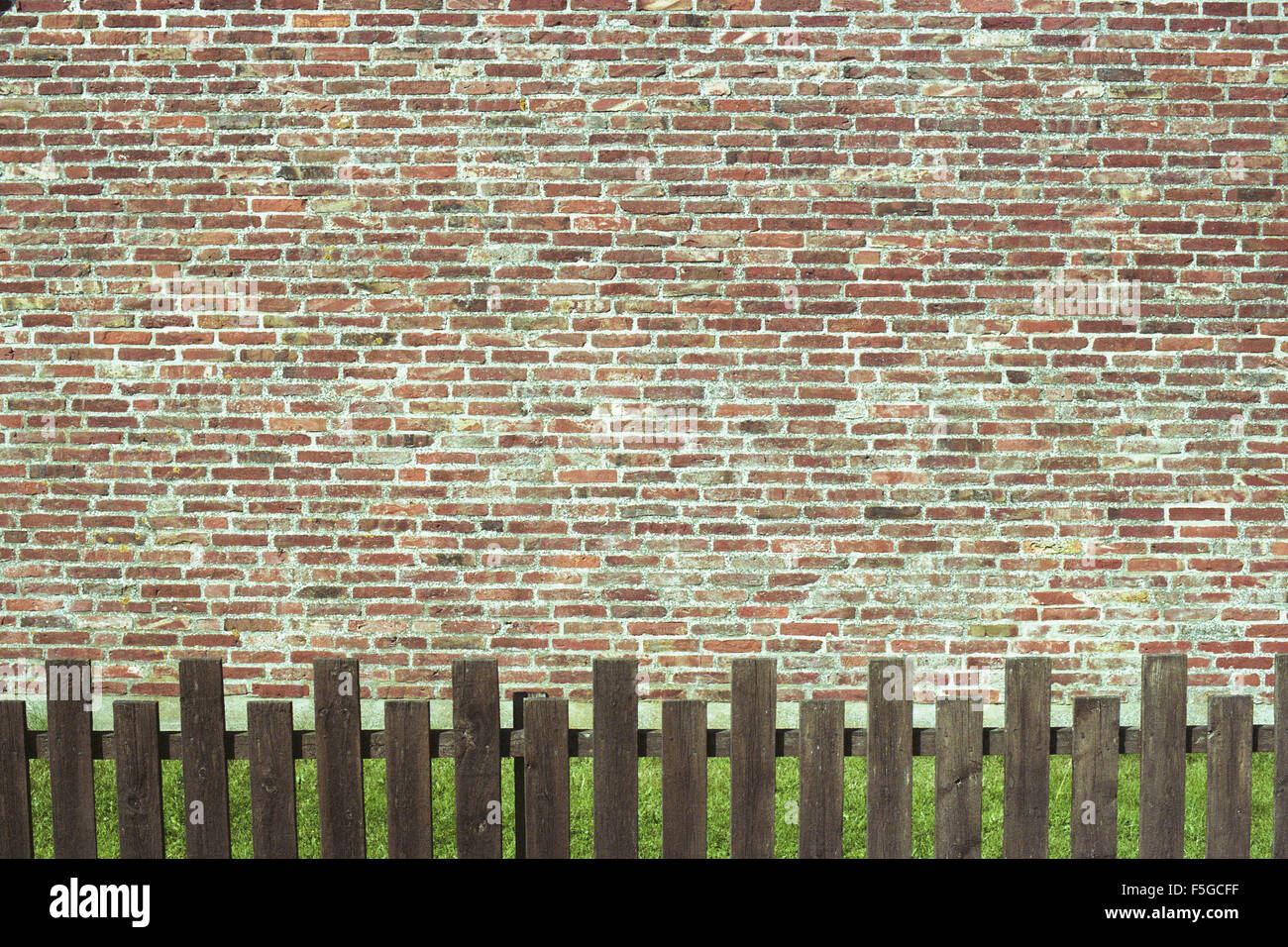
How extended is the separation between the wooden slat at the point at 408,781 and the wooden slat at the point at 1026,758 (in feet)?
4.21

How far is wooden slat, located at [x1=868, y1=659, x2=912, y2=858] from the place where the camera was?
2.19 m

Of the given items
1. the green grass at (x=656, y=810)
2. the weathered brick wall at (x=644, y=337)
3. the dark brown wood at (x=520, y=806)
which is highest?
Answer: the weathered brick wall at (x=644, y=337)

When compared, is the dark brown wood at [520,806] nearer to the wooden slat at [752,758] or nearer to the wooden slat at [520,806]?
the wooden slat at [520,806]

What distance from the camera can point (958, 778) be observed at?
224 centimetres


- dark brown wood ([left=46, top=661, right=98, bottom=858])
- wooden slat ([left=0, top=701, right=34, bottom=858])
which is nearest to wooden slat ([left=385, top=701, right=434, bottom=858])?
dark brown wood ([left=46, top=661, right=98, bottom=858])

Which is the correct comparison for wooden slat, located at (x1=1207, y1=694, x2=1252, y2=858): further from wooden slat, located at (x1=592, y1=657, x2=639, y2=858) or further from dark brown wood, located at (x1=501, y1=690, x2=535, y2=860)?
dark brown wood, located at (x1=501, y1=690, x2=535, y2=860)

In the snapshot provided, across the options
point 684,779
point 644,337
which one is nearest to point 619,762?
point 684,779

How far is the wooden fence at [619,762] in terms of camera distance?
2.18 metres

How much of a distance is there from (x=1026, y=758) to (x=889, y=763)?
309mm

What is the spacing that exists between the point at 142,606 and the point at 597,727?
317 cm

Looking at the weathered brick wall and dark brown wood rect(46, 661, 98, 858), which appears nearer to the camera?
dark brown wood rect(46, 661, 98, 858)

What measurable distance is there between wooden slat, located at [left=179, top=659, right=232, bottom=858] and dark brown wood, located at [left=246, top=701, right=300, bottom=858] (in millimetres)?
77

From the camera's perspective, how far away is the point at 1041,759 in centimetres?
223

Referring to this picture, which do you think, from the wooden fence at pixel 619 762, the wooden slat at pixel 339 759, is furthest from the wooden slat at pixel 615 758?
the wooden slat at pixel 339 759
